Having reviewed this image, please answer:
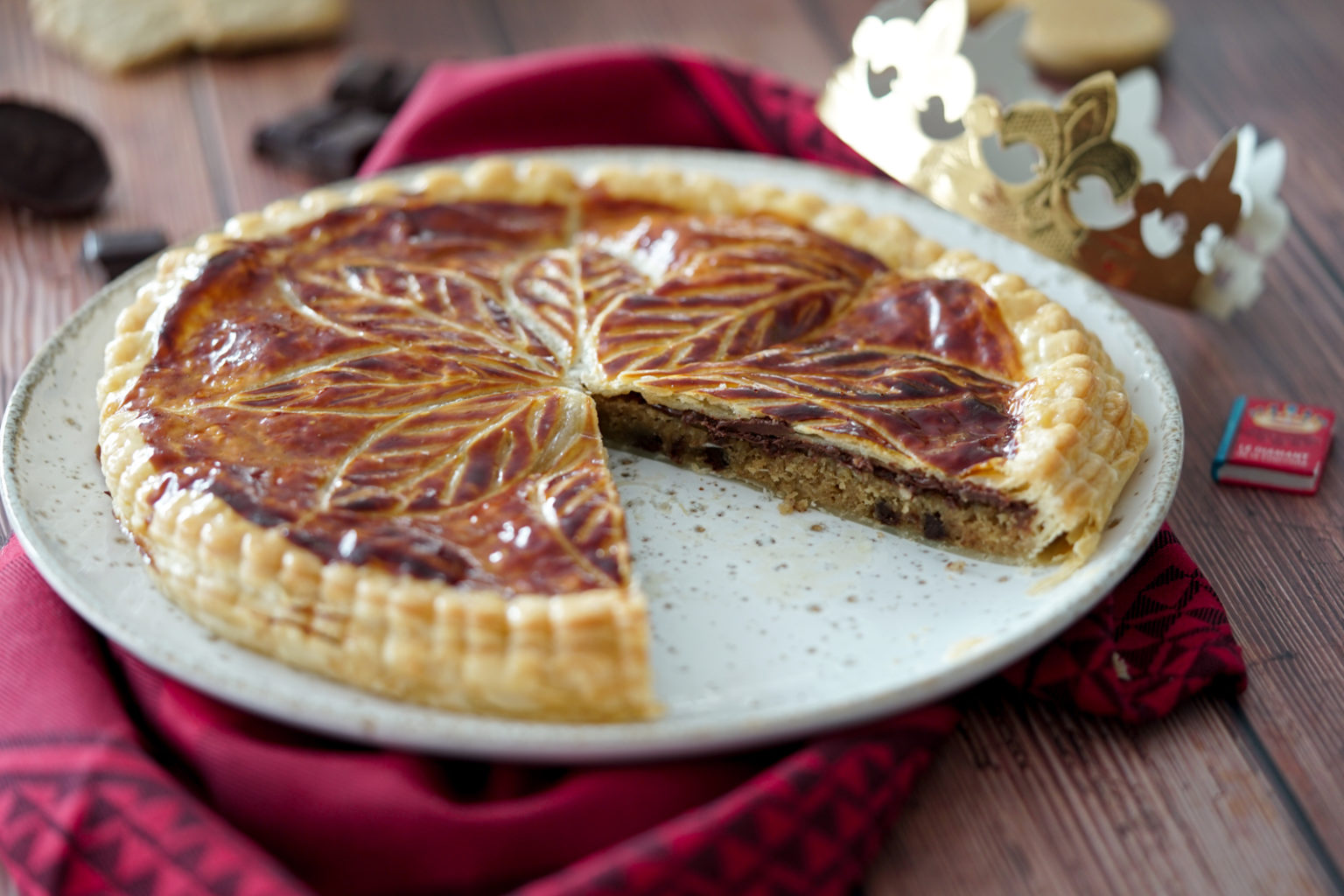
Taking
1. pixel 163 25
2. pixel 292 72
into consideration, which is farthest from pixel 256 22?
pixel 163 25

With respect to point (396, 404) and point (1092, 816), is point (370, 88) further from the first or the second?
point (1092, 816)

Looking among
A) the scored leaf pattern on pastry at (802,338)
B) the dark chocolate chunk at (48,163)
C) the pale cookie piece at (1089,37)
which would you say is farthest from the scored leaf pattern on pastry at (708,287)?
the pale cookie piece at (1089,37)

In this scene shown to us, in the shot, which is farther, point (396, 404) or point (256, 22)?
point (256, 22)

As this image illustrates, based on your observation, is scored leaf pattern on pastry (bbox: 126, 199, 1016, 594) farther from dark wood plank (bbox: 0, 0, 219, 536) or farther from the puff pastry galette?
dark wood plank (bbox: 0, 0, 219, 536)

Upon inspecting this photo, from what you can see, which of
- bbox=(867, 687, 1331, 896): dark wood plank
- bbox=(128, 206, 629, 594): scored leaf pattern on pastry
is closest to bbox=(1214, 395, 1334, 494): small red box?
bbox=(867, 687, 1331, 896): dark wood plank

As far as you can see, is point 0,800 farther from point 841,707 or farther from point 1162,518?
point 1162,518
